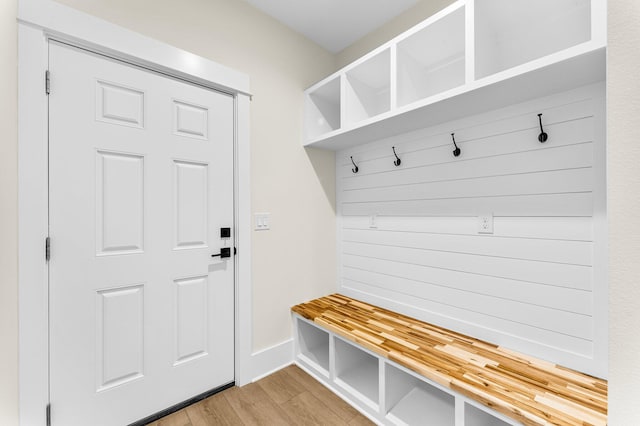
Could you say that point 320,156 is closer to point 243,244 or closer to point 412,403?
point 243,244

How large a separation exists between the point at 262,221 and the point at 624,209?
1.79 metres

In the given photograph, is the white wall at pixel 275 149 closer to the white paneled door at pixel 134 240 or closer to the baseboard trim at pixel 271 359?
the baseboard trim at pixel 271 359

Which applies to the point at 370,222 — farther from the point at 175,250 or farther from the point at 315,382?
the point at 175,250

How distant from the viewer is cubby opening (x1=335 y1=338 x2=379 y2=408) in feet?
5.50

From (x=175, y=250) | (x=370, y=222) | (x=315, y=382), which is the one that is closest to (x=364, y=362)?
(x=315, y=382)

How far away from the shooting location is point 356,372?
188 cm

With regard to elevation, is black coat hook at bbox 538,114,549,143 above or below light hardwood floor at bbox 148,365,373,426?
above

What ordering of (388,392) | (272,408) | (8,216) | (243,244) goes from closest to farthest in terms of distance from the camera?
1. (8,216)
2. (388,392)
3. (272,408)
4. (243,244)

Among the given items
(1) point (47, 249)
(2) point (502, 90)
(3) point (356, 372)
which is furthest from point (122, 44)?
(3) point (356, 372)

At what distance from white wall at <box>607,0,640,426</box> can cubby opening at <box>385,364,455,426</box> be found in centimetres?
106

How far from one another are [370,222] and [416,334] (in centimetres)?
92

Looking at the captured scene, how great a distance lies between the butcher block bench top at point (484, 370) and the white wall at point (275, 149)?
41cm

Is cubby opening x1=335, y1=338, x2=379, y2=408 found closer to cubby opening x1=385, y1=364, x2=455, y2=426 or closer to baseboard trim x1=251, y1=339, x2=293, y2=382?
cubby opening x1=385, y1=364, x2=455, y2=426

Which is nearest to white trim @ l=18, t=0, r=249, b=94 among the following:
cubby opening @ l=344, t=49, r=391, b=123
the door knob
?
cubby opening @ l=344, t=49, r=391, b=123
